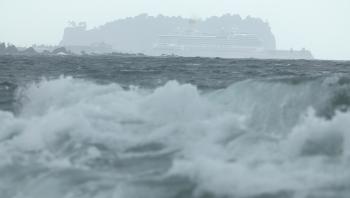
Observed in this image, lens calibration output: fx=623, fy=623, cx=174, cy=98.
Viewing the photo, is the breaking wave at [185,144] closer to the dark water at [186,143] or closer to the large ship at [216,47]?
the dark water at [186,143]

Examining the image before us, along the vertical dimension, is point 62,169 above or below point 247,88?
below

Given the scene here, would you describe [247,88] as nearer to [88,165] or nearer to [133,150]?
[133,150]

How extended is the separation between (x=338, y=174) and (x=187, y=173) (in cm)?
202

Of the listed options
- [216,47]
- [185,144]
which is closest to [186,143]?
[185,144]

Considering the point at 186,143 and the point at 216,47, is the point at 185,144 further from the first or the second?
the point at 216,47

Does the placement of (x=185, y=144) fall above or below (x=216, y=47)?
above

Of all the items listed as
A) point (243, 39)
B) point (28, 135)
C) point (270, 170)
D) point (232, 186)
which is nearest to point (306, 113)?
point (270, 170)

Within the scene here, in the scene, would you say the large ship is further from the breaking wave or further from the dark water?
the breaking wave

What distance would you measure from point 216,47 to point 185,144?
4831 inches

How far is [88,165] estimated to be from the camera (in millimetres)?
9391

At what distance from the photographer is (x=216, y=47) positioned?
132 m

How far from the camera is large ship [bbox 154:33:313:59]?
12966 cm

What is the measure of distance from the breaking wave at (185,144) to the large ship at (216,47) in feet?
380

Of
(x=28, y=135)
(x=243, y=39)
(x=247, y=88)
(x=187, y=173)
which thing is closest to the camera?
(x=187, y=173)
